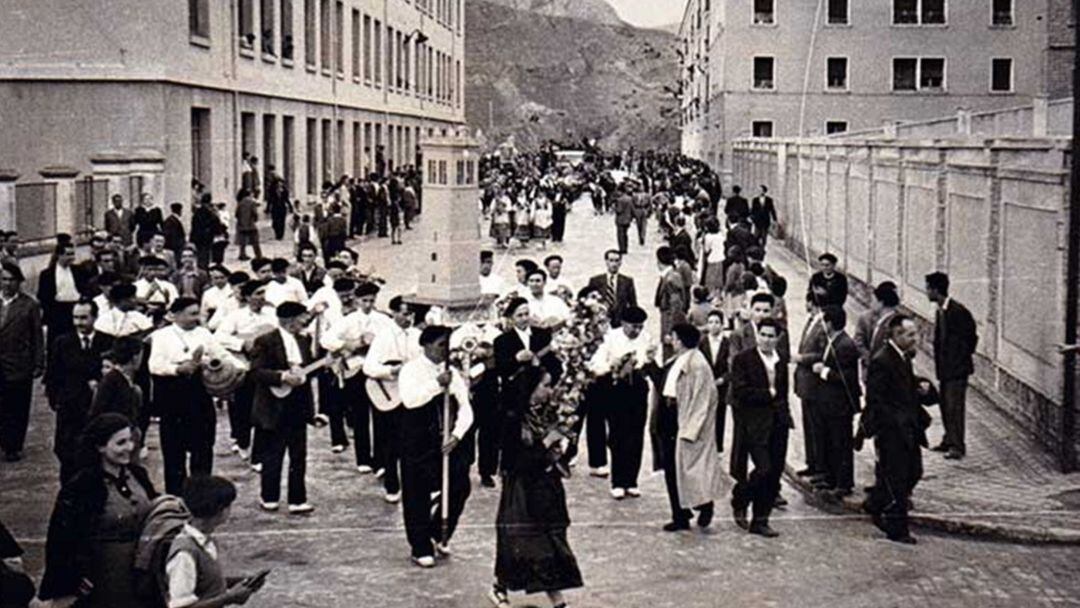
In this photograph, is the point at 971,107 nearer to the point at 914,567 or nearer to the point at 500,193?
the point at 500,193

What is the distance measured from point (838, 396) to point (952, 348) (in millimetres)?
2331

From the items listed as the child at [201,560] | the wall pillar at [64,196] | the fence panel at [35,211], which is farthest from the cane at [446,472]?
the wall pillar at [64,196]

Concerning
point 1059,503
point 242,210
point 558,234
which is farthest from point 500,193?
point 1059,503

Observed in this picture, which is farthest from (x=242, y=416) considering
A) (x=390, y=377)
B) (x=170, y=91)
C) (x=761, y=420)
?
(x=170, y=91)

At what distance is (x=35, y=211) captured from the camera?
78.8ft

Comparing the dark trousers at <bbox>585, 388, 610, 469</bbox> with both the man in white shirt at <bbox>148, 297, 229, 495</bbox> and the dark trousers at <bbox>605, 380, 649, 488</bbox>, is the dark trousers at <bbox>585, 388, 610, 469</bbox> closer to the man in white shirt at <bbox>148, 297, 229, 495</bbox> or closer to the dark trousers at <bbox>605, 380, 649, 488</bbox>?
the dark trousers at <bbox>605, 380, 649, 488</bbox>

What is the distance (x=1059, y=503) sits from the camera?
1264cm

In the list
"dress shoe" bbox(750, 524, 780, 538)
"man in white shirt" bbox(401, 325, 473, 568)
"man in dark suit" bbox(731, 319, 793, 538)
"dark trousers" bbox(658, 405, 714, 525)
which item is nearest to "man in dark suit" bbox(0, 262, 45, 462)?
"man in white shirt" bbox(401, 325, 473, 568)

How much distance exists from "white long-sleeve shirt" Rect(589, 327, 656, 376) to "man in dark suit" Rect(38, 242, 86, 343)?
7.15m

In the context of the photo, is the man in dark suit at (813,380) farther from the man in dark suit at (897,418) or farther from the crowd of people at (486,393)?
the man in dark suit at (897,418)

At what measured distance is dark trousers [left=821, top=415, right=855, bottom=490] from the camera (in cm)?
1265

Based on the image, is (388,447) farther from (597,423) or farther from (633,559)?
(633,559)

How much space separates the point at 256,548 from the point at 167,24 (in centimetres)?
2193

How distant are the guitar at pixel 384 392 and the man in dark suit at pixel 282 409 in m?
0.57
